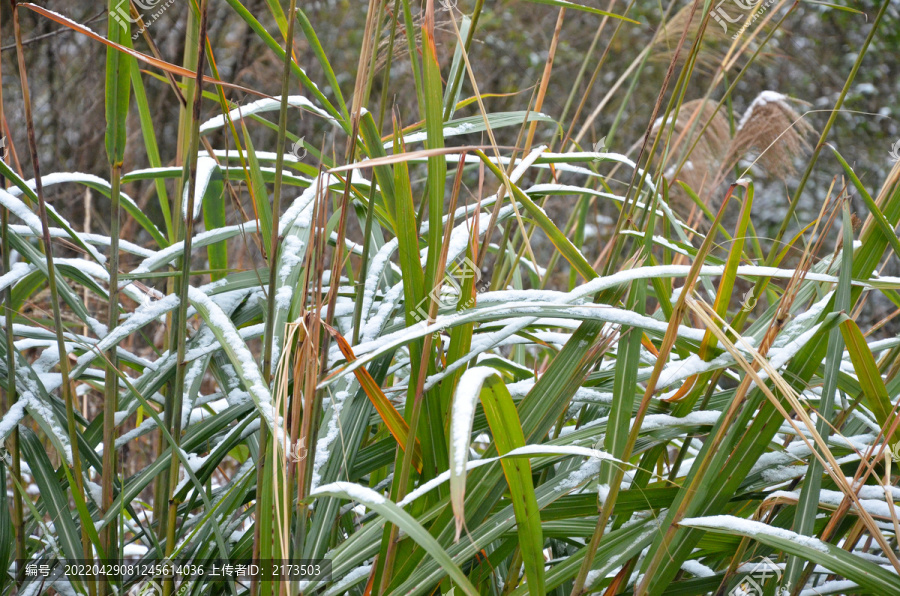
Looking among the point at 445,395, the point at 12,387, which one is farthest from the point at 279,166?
the point at 12,387

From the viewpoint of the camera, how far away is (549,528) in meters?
0.52

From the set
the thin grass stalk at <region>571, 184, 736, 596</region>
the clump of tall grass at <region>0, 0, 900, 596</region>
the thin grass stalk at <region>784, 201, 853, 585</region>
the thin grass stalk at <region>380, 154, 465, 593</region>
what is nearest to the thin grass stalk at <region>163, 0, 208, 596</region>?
the clump of tall grass at <region>0, 0, 900, 596</region>

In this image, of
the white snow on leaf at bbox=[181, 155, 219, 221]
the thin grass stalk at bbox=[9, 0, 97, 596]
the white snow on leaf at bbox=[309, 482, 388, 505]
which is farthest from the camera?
the white snow on leaf at bbox=[181, 155, 219, 221]

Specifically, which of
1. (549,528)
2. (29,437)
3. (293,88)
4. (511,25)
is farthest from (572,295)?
(511,25)

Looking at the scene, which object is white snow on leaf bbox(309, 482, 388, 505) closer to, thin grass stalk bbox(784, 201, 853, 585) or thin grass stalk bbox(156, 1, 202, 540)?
thin grass stalk bbox(156, 1, 202, 540)

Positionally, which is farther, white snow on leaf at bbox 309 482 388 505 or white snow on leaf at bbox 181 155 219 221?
white snow on leaf at bbox 181 155 219 221

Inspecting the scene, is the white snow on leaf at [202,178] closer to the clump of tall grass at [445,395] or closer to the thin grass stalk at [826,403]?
the clump of tall grass at [445,395]

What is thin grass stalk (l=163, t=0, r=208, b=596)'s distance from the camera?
416mm

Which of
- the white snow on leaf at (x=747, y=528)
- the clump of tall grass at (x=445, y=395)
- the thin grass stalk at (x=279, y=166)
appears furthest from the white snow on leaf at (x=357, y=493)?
the white snow on leaf at (x=747, y=528)

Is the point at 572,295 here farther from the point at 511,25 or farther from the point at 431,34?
the point at 511,25

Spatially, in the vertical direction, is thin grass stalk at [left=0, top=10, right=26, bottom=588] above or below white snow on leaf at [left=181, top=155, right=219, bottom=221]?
below

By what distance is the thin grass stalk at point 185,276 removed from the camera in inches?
16.4

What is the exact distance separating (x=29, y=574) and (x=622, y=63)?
4496 mm

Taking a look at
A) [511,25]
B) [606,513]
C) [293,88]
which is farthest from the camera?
[511,25]
